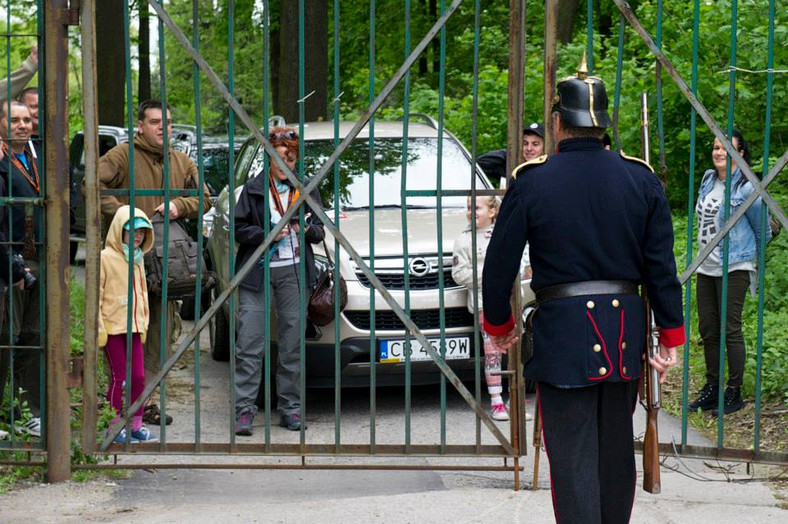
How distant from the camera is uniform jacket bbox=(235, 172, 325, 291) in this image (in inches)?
284

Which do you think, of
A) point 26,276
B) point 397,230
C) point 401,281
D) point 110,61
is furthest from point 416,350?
point 110,61

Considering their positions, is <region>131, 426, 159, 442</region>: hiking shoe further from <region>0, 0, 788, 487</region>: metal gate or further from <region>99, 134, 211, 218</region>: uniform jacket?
<region>99, 134, 211, 218</region>: uniform jacket

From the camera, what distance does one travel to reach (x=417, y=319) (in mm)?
7914

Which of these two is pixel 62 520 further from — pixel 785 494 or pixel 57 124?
pixel 785 494

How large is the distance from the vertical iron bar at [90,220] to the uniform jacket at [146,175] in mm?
1220

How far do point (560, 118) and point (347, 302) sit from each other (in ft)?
10.8

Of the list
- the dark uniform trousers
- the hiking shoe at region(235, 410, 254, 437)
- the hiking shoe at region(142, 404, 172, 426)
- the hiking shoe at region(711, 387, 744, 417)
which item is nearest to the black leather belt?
the dark uniform trousers

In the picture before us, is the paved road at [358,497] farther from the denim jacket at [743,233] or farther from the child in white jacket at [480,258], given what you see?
the denim jacket at [743,233]

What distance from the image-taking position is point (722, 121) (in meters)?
12.1

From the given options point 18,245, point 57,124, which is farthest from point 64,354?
point 57,124

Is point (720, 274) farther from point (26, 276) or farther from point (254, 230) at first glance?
point (26, 276)

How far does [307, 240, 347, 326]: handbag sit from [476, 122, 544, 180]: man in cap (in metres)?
1.39

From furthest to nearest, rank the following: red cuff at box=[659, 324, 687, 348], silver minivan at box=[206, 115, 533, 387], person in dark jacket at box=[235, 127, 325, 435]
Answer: silver minivan at box=[206, 115, 533, 387] < person in dark jacket at box=[235, 127, 325, 435] < red cuff at box=[659, 324, 687, 348]

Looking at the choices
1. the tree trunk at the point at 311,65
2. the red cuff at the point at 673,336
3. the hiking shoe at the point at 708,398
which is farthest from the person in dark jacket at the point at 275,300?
the tree trunk at the point at 311,65
